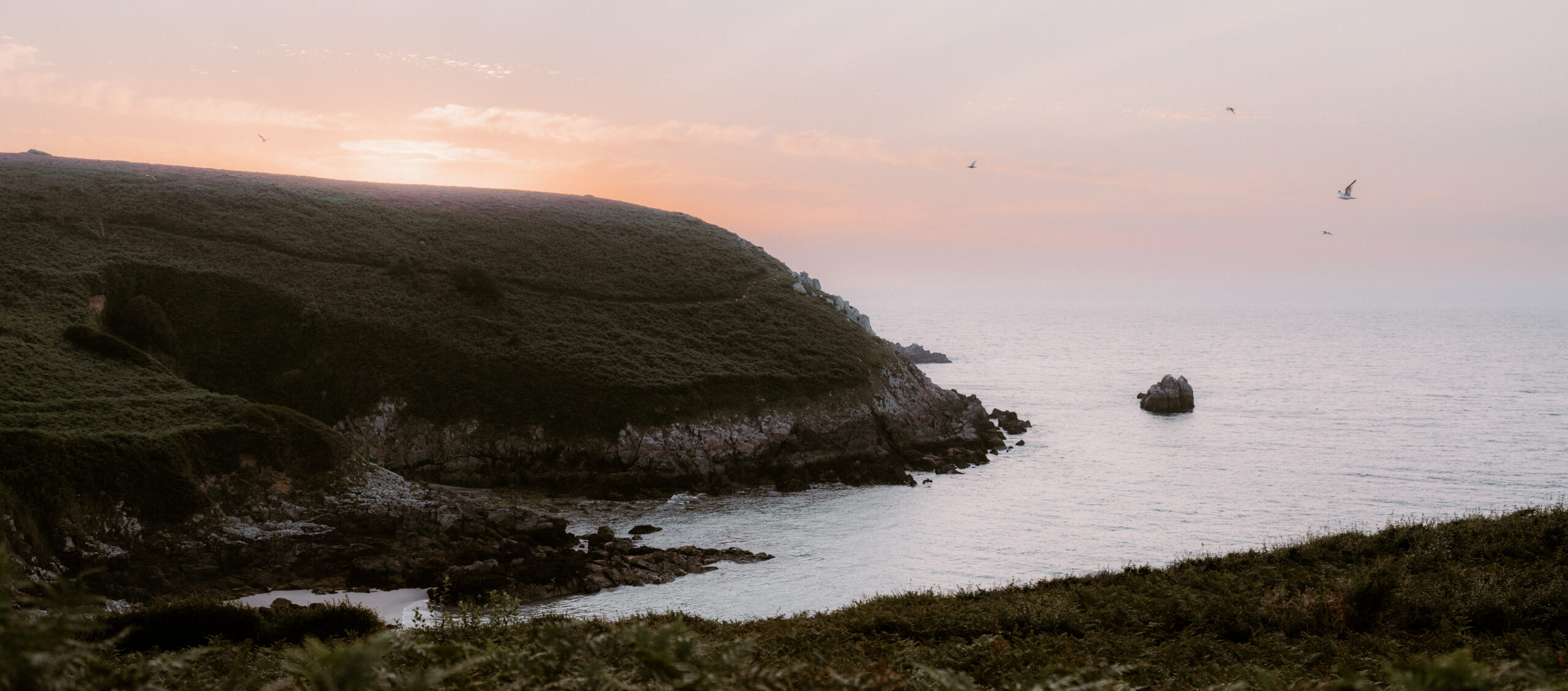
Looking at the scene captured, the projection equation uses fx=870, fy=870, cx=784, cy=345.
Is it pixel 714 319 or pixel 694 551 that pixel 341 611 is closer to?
pixel 694 551

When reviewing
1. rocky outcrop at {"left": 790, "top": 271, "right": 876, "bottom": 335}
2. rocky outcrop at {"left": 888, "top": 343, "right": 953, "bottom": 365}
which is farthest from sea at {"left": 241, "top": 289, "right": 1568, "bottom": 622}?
rocky outcrop at {"left": 888, "top": 343, "right": 953, "bottom": 365}

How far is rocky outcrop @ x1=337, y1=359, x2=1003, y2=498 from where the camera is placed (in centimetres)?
5372

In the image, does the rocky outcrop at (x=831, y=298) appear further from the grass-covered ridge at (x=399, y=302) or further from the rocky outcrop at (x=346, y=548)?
the rocky outcrop at (x=346, y=548)

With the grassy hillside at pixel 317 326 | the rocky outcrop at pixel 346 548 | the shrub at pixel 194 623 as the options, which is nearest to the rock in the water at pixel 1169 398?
the grassy hillside at pixel 317 326

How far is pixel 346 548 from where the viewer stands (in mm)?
37594

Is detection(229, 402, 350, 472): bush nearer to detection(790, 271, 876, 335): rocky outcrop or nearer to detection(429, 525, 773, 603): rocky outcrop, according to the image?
detection(429, 525, 773, 603): rocky outcrop

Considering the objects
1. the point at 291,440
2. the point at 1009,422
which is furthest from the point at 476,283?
the point at 1009,422

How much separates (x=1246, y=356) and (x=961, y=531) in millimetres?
→ 137540

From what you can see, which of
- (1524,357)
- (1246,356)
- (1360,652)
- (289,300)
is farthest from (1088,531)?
(1524,357)

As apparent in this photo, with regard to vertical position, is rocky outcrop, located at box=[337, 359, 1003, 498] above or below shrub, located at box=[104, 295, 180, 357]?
below

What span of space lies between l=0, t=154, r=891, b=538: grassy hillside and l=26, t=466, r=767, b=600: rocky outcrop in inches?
66.6

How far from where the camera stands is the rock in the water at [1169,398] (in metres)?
91.1

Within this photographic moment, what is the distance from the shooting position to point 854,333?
261ft

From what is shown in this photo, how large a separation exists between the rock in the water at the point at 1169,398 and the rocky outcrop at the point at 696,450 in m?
32.7
